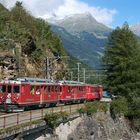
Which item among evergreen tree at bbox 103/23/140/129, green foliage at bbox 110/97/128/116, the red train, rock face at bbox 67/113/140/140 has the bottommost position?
rock face at bbox 67/113/140/140

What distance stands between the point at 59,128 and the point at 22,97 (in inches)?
234

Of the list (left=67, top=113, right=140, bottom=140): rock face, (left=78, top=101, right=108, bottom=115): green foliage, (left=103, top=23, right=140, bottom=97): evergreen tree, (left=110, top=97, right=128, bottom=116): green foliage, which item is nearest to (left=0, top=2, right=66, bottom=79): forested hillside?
(left=103, top=23, right=140, bottom=97): evergreen tree

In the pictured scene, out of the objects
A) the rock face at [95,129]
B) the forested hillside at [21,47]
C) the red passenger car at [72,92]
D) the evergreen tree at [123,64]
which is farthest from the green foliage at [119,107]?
the forested hillside at [21,47]

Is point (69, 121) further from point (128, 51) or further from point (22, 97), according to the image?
point (128, 51)

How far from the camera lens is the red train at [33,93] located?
128 ft

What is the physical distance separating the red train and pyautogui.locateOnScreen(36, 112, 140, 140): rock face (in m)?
4.64

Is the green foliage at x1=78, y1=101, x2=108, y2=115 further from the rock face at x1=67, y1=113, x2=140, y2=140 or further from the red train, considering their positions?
the red train

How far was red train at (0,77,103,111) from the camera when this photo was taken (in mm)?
39031

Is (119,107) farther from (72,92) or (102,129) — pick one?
(102,129)

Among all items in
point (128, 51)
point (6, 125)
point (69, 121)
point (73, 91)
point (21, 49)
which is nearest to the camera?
point (6, 125)

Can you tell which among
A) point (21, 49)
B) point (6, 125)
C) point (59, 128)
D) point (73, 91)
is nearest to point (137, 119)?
point (73, 91)

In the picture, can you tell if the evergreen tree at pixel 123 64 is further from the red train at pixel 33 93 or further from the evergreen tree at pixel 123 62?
the red train at pixel 33 93

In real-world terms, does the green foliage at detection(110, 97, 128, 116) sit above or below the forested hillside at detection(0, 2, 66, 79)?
below

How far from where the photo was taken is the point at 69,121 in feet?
127
